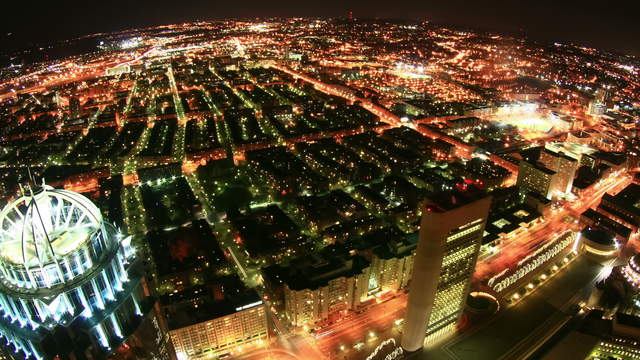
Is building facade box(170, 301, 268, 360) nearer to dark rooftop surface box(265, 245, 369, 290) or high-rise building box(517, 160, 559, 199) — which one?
dark rooftop surface box(265, 245, 369, 290)

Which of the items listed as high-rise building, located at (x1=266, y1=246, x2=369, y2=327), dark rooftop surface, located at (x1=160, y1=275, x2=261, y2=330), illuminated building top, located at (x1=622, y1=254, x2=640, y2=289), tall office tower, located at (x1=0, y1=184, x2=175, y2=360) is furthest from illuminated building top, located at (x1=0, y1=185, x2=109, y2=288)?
illuminated building top, located at (x1=622, y1=254, x2=640, y2=289)

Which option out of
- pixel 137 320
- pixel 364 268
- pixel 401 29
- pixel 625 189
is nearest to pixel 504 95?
pixel 625 189

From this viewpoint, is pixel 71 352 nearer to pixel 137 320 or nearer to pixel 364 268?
pixel 137 320

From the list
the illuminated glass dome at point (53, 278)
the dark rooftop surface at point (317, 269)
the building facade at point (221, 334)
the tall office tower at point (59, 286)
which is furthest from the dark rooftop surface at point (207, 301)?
the illuminated glass dome at point (53, 278)

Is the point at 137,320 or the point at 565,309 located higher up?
the point at 137,320

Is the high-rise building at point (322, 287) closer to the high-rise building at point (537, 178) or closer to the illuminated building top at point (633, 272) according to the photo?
the illuminated building top at point (633, 272)

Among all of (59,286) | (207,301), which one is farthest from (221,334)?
(59,286)
